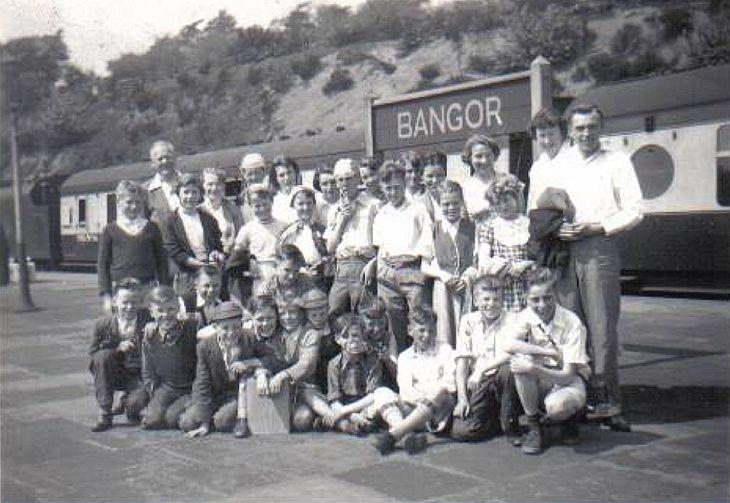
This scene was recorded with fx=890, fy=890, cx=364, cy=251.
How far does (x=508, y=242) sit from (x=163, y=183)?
287 centimetres

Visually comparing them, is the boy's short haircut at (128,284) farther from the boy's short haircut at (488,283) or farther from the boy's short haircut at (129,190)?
the boy's short haircut at (488,283)

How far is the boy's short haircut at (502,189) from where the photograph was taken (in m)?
5.14

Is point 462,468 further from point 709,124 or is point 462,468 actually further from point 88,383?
point 709,124

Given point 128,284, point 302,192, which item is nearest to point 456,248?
point 302,192

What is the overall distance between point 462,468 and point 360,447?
0.74 meters

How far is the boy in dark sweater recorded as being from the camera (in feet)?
18.0

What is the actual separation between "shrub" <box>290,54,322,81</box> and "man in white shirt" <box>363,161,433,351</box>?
3932cm

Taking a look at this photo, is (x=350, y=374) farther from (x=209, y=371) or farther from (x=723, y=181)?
(x=723, y=181)

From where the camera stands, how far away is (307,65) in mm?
44469

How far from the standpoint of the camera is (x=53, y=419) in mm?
6047

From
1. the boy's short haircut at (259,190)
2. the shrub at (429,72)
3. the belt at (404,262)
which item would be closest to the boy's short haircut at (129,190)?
the boy's short haircut at (259,190)

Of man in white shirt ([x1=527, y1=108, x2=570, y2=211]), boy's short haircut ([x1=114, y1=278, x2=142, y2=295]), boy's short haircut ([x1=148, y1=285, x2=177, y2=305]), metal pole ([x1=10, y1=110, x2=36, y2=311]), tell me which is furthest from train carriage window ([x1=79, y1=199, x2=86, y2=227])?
man in white shirt ([x1=527, y1=108, x2=570, y2=211])

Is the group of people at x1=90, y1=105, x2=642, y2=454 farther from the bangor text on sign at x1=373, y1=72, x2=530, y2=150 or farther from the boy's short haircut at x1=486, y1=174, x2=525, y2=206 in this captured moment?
the bangor text on sign at x1=373, y1=72, x2=530, y2=150

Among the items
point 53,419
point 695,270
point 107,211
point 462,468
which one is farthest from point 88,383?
point 107,211
